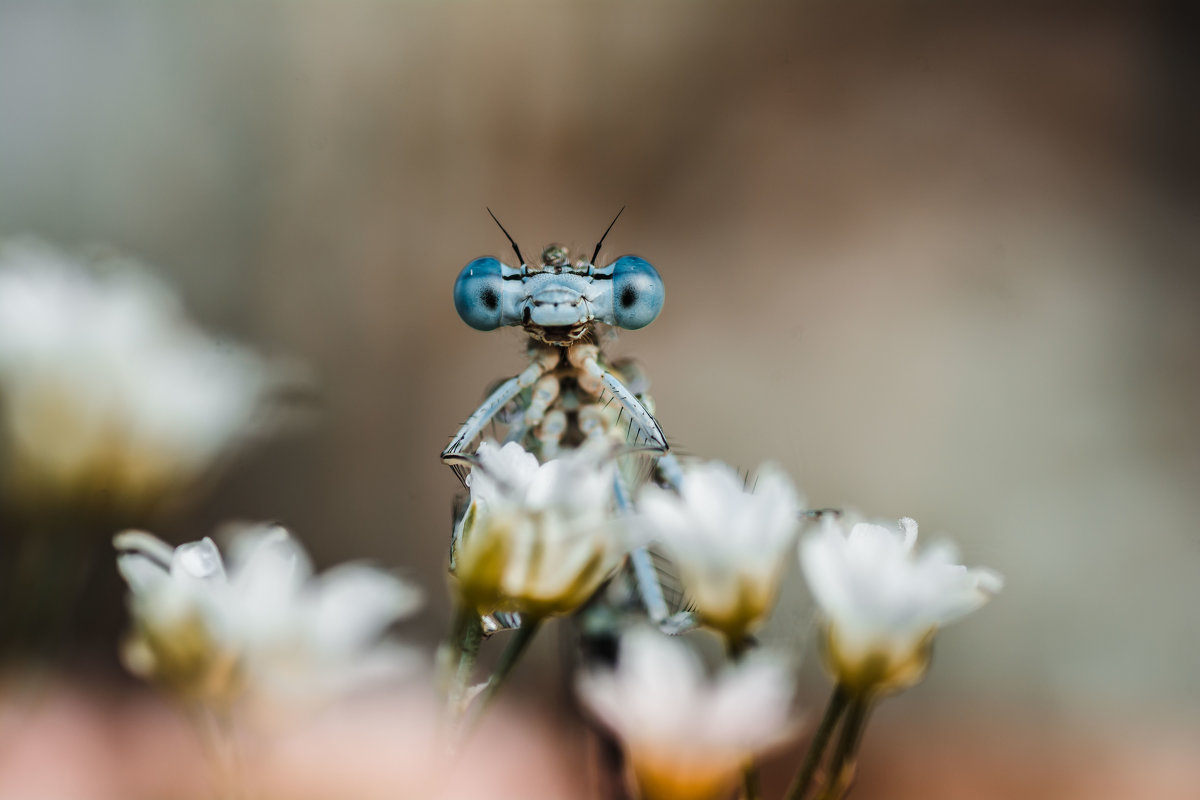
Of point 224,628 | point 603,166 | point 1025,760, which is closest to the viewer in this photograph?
point 224,628

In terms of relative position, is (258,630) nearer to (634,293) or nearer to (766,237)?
(634,293)

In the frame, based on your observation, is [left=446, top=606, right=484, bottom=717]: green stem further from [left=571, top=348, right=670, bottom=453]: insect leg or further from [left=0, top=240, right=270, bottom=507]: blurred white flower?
[left=0, top=240, right=270, bottom=507]: blurred white flower

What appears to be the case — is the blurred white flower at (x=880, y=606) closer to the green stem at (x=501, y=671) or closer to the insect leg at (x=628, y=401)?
the green stem at (x=501, y=671)

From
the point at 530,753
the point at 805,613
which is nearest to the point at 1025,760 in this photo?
the point at 530,753

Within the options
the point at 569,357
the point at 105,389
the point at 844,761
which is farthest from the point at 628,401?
the point at 105,389

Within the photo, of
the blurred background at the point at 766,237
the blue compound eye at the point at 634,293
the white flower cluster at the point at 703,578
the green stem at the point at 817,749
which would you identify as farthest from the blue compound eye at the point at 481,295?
the blurred background at the point at 766,237

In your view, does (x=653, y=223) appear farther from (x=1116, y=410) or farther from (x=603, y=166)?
(x=1116, y=410)
